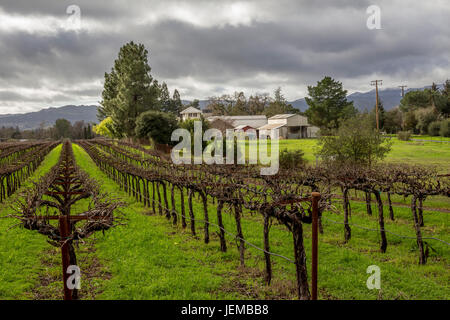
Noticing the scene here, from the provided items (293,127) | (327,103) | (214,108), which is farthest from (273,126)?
(214,108)

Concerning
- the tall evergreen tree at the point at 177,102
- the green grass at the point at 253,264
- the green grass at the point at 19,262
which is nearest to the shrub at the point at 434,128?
the green grass at the point at 253,264

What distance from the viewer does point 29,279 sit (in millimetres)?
6949

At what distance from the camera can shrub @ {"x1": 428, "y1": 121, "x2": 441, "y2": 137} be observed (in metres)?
55.9

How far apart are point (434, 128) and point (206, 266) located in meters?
61.1

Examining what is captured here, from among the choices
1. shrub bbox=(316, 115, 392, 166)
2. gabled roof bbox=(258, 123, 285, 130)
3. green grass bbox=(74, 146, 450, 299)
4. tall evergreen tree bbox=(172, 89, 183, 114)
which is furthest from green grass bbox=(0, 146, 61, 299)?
tall evergreen tree bbox=(172, 89, 183, 114)

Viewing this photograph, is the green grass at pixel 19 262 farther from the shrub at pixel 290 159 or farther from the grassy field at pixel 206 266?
the shrub at pixel 290 159

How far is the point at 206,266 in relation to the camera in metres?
7.44

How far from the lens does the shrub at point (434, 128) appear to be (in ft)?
183

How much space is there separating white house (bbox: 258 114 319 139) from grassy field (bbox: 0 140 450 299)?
5967 cm

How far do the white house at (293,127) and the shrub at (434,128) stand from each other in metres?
20.7

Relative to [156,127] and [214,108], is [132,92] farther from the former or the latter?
[214,108]
